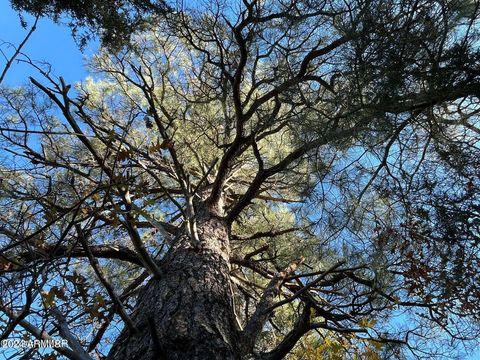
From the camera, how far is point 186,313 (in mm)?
2037

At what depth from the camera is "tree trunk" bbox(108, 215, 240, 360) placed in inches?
70.3

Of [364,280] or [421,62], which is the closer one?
[421,62]

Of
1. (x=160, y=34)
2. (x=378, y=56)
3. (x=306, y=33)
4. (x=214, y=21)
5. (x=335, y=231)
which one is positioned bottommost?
(x=335, y=231)

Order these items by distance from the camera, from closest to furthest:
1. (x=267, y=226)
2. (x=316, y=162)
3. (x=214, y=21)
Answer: (x=316, y=162)
(x=214, y=21)
(x=267, y=226)

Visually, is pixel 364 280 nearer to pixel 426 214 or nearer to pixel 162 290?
pixel 426 214

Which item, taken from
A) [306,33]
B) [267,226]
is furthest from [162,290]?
[267,226]

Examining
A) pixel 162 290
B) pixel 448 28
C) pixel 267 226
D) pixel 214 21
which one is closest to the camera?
pixel 162 290

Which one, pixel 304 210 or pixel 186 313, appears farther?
pixel 304 210

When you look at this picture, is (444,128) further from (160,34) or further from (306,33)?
(160,34)

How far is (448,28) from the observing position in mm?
2473

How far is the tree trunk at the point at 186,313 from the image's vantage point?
1785mm

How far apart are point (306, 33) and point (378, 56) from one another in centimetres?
116

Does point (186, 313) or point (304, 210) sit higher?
point (304, 210)

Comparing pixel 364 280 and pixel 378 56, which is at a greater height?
pixel 378 56
